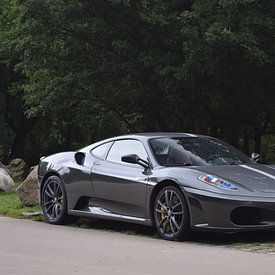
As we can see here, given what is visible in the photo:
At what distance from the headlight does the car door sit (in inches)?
36.8

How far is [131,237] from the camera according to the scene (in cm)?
871

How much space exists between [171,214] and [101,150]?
85.5 inches

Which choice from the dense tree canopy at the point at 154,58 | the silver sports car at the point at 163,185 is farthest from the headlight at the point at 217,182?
the dense tree canopy at the point at 154,58

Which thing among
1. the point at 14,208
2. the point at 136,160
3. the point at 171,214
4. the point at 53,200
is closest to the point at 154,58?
the point at 14,208

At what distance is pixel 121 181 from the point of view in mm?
8992

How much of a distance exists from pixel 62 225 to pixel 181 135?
2.44m

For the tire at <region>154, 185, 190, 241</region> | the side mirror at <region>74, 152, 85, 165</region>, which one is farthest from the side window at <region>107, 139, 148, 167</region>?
the tire at <region>154, 185, 190, 241</region>

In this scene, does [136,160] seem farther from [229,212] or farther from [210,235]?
[229,212]

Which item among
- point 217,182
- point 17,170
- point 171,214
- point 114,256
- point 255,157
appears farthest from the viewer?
point 17,170

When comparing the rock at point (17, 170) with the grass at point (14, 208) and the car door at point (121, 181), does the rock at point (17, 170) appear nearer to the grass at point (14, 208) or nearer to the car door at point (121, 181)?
the grass at point (14, 208)

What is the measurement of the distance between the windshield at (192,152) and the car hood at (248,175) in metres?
0.40

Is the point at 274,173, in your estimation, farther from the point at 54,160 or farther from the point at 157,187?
the point at 54,160

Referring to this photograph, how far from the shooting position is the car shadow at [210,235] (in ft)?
26.8

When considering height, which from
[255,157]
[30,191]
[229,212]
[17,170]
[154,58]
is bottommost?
[17,170]
